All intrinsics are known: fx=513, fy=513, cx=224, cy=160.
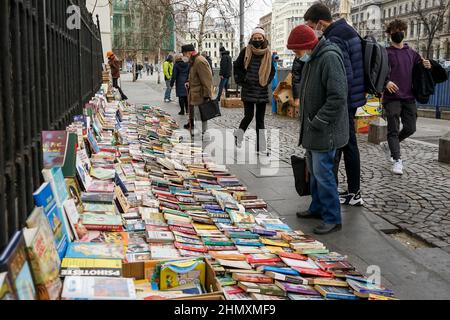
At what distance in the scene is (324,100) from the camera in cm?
445

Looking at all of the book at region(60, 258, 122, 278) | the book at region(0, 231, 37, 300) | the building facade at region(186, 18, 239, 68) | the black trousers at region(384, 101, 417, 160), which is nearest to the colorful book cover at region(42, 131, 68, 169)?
the book at region(60, 258, 122, 278)

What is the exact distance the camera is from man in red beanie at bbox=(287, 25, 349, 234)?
4270 mm

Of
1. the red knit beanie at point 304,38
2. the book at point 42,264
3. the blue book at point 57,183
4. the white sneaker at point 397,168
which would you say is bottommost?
the white sneaker at point 397,168

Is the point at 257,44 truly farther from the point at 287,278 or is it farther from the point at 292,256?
the point at 287,278

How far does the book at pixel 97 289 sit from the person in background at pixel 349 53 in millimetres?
3216

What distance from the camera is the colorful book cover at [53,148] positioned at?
3.06m

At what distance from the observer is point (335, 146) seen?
443 centimetres

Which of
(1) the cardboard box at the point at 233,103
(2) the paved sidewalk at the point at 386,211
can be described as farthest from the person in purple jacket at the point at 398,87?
(1) the cardboard box at the point at 233,103

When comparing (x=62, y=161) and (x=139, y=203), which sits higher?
(x=62, y=161)

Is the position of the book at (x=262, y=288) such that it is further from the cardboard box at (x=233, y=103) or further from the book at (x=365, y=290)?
the cardboard box at (x=233, y=103)

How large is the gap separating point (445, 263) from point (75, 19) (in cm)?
426

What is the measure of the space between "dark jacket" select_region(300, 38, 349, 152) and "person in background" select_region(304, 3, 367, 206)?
0.59m
